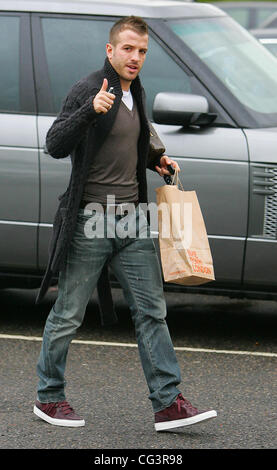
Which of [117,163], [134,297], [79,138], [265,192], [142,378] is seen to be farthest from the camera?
[265,192]

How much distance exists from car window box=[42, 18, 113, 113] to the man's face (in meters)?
1.82

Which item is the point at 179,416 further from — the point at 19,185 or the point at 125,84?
the point at 19,185

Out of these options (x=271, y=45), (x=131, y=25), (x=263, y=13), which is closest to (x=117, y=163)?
(x=131, y=25)

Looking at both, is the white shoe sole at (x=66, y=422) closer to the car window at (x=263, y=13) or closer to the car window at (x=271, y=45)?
the car window at (x=271, y=45)

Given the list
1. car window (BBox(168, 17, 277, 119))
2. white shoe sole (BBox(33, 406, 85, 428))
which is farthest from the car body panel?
white shoe sole (BBox(33, 406, 85, 428))

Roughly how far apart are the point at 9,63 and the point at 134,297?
2255 millimetres

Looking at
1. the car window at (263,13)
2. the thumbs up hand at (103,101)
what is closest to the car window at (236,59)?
the thumbs up hand at (103,101)

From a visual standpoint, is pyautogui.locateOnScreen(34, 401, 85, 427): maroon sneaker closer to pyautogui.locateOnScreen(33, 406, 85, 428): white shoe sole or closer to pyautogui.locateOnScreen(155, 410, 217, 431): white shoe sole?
pyautogui.locateOnScreen(33, 406, 85, 428): white shoe sole

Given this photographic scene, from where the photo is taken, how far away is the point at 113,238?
489cm

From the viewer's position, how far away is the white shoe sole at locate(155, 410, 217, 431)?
4.83m

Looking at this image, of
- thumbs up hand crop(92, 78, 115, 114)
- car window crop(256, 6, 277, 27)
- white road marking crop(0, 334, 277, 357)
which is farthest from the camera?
car window crop(256, 6, 277, 27)

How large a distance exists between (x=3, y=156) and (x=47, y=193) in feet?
1.12
